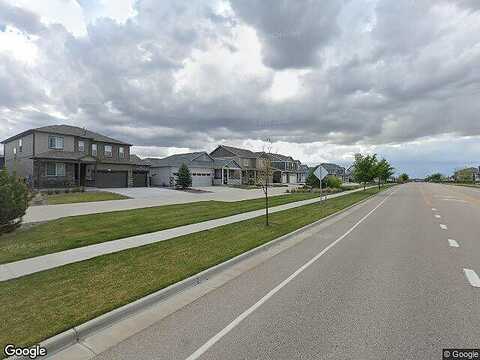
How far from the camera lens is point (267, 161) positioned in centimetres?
1385

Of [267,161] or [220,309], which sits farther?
[267,161]

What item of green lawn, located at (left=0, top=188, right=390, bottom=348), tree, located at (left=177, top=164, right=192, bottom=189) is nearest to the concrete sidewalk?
green lawn, located at (left=0, top=188, right=390, bottom=348)

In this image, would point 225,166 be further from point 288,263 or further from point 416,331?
point 416,331

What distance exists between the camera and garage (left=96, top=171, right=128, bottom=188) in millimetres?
35156

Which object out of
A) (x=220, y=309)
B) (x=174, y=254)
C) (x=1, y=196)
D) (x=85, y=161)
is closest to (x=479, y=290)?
(x=220, y=309)

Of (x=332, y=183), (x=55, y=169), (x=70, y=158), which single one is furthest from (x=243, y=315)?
(x=332, y=183)

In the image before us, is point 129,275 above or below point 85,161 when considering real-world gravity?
below

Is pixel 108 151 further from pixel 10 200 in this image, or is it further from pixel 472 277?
pixel 472 277

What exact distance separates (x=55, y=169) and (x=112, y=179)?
22.1 feet

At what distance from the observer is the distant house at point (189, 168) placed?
43812 millimetres

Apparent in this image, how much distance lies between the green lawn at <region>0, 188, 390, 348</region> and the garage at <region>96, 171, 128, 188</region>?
29655mm

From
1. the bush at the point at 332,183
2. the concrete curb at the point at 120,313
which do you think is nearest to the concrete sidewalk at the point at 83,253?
the concrete curb at the point at 120,313

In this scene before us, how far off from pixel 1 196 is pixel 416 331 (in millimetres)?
12241

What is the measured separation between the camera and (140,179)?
135ft
